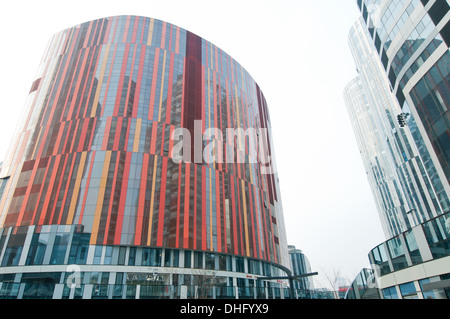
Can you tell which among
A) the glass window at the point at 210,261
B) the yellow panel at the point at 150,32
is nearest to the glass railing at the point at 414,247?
the glass window at the point at 210,261

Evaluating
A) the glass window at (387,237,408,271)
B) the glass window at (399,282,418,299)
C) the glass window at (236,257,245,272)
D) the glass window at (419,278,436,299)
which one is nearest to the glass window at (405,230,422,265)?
the glass window at (387,237,408,271)

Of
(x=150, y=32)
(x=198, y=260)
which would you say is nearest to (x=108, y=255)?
(x=198, y=260)

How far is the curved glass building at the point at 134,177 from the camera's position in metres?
46.3

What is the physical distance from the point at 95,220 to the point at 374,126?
13849 centimetres

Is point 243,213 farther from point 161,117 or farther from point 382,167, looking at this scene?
point 382,167

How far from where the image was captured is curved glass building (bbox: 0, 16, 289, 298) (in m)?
46.3

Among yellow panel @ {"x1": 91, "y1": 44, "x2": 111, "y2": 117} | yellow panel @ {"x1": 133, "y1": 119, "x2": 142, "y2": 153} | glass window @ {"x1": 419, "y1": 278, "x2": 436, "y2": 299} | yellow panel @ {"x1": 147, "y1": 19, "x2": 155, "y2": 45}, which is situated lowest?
glass window @ {"x1": 419, "y1": 278, "x2": 436, "y2": 299}

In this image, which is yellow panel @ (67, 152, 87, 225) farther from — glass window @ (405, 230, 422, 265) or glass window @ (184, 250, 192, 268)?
glass window @ (405, 230, 422, 265)

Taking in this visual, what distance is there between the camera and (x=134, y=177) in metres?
53.4

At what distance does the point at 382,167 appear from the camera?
134500 mm

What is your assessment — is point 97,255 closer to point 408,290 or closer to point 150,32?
point 408,290

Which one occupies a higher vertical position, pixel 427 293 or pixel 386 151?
pixel 386 151

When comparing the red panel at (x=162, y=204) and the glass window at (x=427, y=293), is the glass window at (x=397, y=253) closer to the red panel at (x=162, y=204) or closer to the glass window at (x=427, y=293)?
the glass window at (x=427, y=293)

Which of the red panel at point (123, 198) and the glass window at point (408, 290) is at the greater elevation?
the red panel at point (123, 198)
